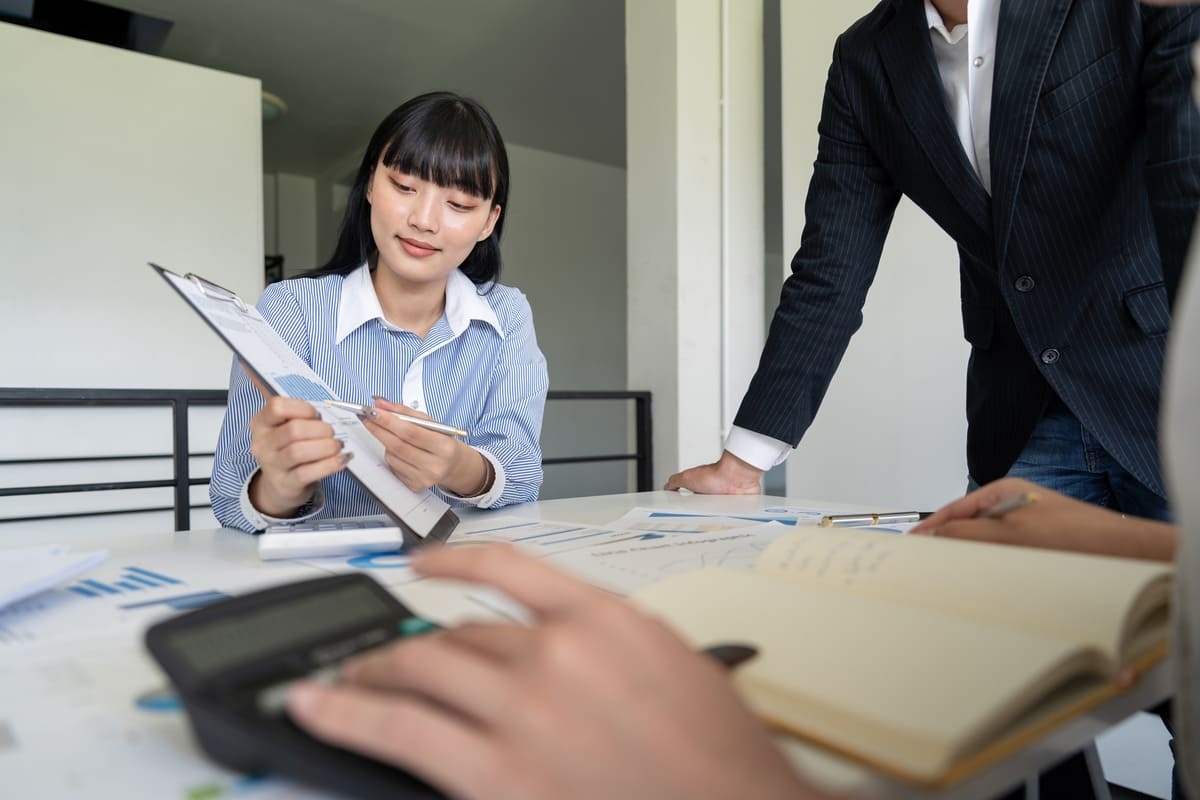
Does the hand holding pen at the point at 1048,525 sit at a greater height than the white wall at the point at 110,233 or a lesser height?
lesser

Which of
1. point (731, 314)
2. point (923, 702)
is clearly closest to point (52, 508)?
point (731, 314)

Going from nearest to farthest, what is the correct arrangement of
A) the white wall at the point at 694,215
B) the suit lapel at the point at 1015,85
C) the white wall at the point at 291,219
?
the suit lapel at the point at 1015,85 < the white wall at the point at 694,215 < the white wall at the point at 291,219

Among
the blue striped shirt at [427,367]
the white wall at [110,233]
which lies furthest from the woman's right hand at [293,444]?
the white wall at [110,233]

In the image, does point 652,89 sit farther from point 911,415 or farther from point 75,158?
point 75,158

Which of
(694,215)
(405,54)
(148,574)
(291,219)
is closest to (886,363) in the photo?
(694,215)

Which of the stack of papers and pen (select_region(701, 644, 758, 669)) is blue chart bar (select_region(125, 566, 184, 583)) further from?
pen (select_region(701, 644, 758, 669))

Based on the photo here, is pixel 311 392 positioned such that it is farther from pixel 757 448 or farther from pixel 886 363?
pixel 886 363

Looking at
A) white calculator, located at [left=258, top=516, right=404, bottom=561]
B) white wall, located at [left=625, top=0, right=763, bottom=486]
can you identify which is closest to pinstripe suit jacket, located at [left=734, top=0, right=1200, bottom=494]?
white calculator, located at [left=258, top=516, right=404, bottom=561]

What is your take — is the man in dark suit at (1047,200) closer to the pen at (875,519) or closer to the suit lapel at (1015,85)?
the suit lapel at (1015,85)

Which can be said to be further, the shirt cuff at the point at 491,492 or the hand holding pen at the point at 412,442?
the shirt cuff at the point at 491,492

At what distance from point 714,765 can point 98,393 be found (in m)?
1.77

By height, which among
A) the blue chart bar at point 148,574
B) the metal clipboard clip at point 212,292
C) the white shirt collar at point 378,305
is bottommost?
the blue chart bar at point 148,574

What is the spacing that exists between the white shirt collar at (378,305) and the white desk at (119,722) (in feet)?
1.97

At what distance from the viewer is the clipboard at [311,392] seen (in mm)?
729
